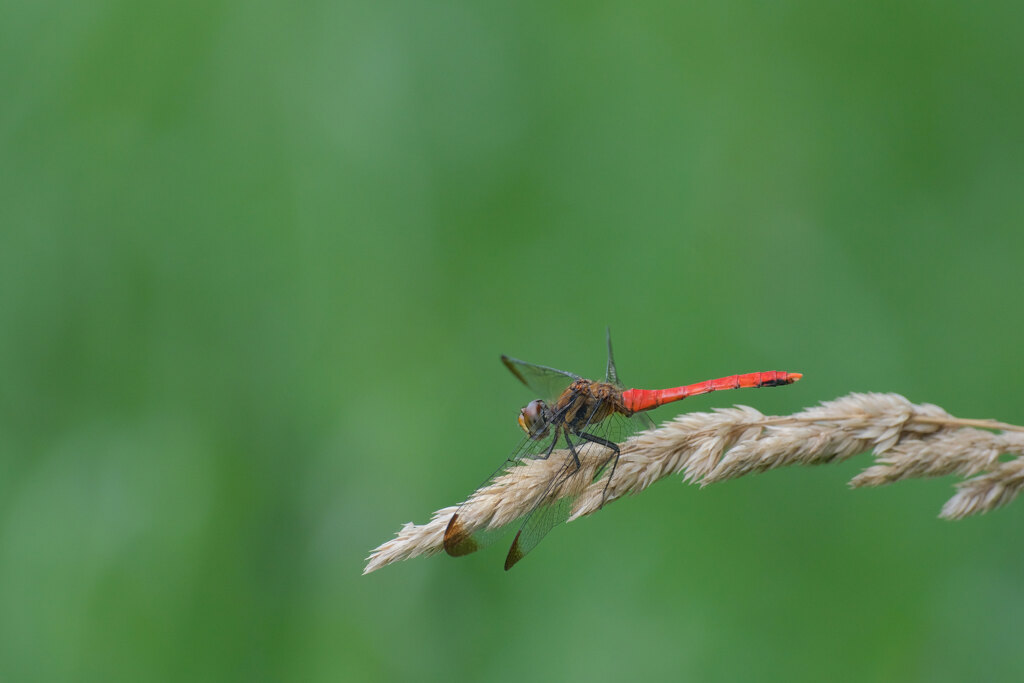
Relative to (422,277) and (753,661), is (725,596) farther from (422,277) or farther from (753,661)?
(422,277)

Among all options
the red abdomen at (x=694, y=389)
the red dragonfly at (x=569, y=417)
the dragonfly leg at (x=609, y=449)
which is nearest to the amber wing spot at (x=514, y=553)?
the red dragonfly at (x=569, y=417)

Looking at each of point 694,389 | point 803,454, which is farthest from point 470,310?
point 803,454

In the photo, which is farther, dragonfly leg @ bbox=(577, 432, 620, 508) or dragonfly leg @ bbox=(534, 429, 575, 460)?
dragonfly leg @ bbox=(534, 429, 575, 460)

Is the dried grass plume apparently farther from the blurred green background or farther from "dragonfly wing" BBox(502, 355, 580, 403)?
the blurred green background

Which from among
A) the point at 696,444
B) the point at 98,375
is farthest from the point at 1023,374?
the point at 98,375

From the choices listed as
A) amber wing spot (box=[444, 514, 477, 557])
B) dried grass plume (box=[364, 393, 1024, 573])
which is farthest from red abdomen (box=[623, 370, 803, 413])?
amber wing spot (box=[444, 514, 477, 557])

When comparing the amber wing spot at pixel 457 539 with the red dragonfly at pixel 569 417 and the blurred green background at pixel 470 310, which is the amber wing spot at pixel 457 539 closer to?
the red dragonfly at pixel 569 417
